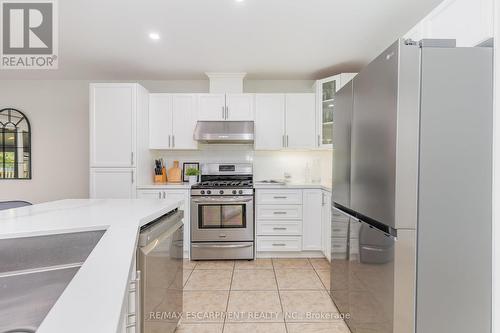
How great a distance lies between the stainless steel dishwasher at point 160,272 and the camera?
128cm

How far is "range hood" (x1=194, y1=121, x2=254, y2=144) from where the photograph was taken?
359 cm

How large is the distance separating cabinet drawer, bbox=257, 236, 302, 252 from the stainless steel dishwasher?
1726 mm

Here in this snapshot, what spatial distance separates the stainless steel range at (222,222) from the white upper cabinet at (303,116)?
1.08 meters

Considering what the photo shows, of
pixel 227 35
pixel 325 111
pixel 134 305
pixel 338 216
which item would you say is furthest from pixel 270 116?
pixel 134 305

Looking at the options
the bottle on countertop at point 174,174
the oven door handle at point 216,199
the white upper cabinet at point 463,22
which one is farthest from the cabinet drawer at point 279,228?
the white upper cabinet at point 463,22

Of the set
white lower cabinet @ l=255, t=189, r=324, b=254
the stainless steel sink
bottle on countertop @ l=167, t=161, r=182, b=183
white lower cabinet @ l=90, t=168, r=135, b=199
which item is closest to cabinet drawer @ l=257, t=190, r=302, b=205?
white lower cabinet @ l=255, t=189, r=324, b=254

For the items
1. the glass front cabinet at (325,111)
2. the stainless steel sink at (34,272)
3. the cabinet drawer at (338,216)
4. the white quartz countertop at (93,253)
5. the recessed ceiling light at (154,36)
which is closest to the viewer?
the white quartz countertop at (93,253)

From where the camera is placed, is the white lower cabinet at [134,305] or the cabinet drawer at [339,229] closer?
the white lower cabinet at [134,305]

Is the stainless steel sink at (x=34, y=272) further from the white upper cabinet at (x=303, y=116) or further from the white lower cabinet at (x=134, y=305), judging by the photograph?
the white upper cabinet at (x=303, y=116)

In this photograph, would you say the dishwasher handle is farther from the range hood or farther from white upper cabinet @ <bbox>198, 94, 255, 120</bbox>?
white upper cabinet @ <bbox>198, 94, 255, 120</bbox>

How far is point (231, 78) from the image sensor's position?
3844 millimetres

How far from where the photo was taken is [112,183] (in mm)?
3428

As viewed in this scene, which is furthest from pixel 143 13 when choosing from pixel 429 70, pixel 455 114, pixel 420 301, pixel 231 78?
pixel 420 301

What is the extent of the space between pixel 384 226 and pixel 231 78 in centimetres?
303
